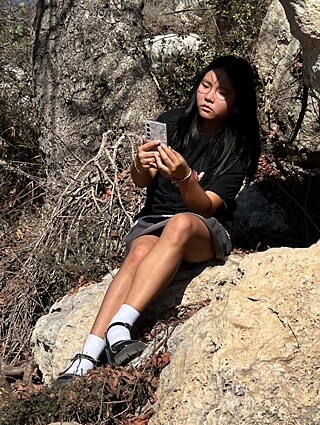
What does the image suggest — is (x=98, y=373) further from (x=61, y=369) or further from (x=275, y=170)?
(x=275, y=170)

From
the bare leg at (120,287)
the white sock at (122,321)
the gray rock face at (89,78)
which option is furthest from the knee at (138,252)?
the gray rock face at (89,78)

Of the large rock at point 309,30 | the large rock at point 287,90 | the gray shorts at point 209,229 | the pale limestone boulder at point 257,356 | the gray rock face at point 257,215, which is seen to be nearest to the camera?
the pale limestone boulder at point 257,356

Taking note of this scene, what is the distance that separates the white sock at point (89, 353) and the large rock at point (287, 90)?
1.46 metres

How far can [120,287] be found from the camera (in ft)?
11.6

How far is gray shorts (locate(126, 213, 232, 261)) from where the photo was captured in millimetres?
3717

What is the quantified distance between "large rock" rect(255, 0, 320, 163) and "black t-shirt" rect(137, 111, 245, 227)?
55 cm

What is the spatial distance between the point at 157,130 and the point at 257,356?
135 centimetres

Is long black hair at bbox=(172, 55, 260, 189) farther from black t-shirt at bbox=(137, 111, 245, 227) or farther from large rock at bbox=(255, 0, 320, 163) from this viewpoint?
large rock at bbox=(255, 0, 320, 163)

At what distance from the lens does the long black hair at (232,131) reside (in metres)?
3.93

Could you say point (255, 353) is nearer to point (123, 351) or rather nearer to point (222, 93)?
point (123, 351)

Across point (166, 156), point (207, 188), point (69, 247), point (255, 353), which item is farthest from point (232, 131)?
point (255, 353)

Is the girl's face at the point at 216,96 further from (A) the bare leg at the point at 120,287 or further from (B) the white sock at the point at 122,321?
(B) the white sock at the point at 122,321

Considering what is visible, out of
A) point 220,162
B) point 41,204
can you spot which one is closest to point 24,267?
point 41,204

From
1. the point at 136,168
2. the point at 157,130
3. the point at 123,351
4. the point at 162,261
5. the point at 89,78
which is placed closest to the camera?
the point at 123,351
